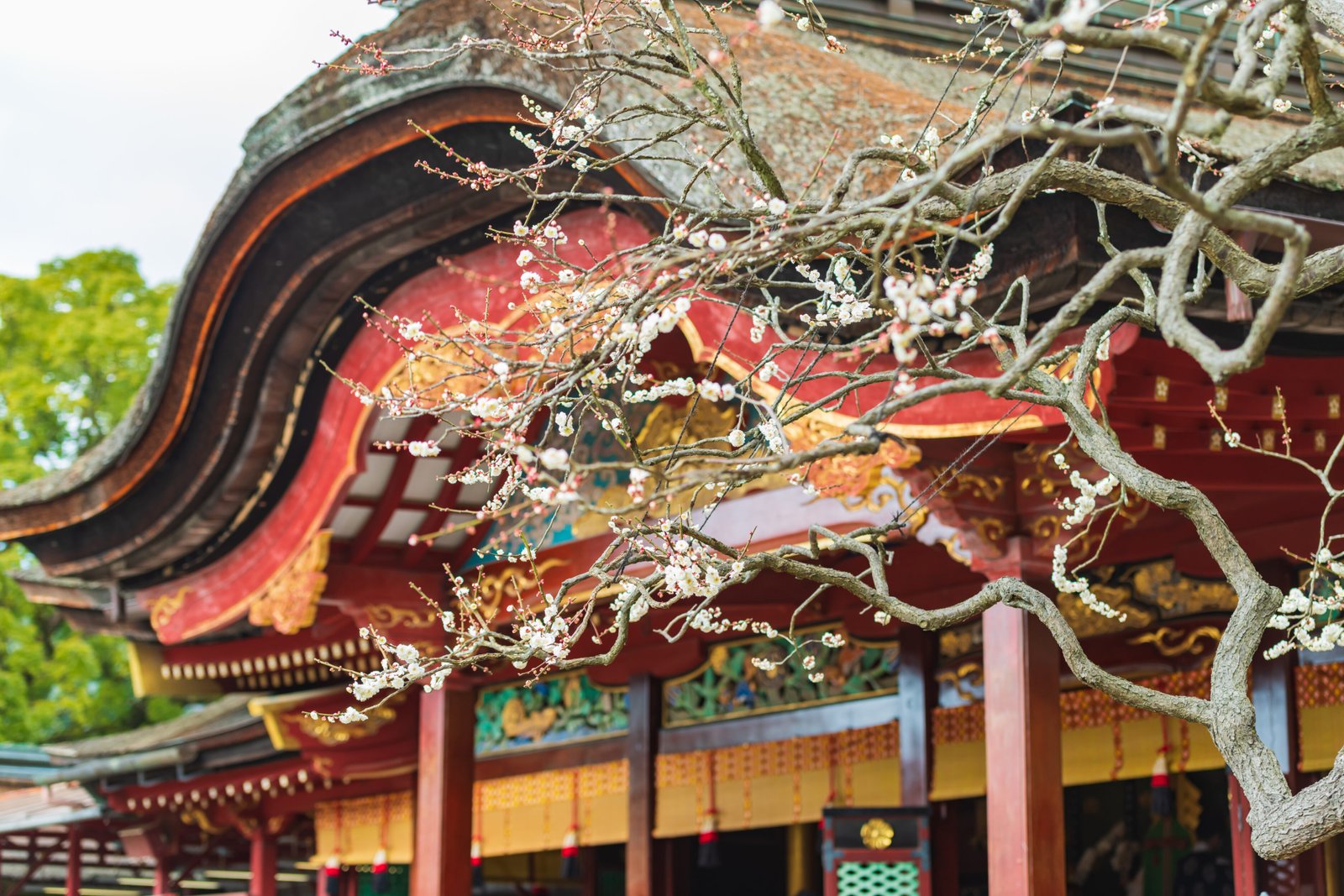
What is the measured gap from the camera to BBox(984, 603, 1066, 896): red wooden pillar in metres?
5.30

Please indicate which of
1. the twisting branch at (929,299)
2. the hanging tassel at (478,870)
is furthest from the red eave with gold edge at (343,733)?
the twisting branch at (929,299)

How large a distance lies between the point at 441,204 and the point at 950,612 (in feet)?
11.6

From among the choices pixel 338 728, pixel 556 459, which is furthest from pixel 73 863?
pixel 556 459

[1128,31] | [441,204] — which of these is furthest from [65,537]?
[1128,31]

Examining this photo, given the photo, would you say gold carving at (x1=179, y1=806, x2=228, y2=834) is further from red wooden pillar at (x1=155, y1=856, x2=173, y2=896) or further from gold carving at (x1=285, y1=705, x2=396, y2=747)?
gold carving at (x1=285, y1=705, x2=396, y2=747)

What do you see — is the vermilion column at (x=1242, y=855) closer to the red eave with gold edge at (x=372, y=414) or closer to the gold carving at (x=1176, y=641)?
the gold carving at (x=1176, y=641)

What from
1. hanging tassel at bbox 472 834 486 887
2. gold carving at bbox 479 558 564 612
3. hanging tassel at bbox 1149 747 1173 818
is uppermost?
gold carving at bbox 479 558 564 612

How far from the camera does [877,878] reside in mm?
6438

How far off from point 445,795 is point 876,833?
2.53 m

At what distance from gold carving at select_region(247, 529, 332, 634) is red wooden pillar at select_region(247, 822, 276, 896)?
5480mm

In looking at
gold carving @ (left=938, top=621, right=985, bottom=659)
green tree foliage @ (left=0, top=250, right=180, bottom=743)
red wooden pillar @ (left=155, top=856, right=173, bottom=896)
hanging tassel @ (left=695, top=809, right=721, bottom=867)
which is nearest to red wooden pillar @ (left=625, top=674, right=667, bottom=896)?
hanging tassel @ (left=695, top=809, right=721, bottom=867)

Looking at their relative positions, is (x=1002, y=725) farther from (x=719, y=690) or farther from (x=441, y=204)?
(x=719, y=690)

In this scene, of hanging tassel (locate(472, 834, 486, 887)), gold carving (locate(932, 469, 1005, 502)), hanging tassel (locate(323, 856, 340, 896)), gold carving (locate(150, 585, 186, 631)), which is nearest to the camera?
gold carving (locate(932, 469, 1005, 502))

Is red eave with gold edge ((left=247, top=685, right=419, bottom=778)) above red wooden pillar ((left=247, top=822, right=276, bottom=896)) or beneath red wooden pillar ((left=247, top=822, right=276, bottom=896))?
above
